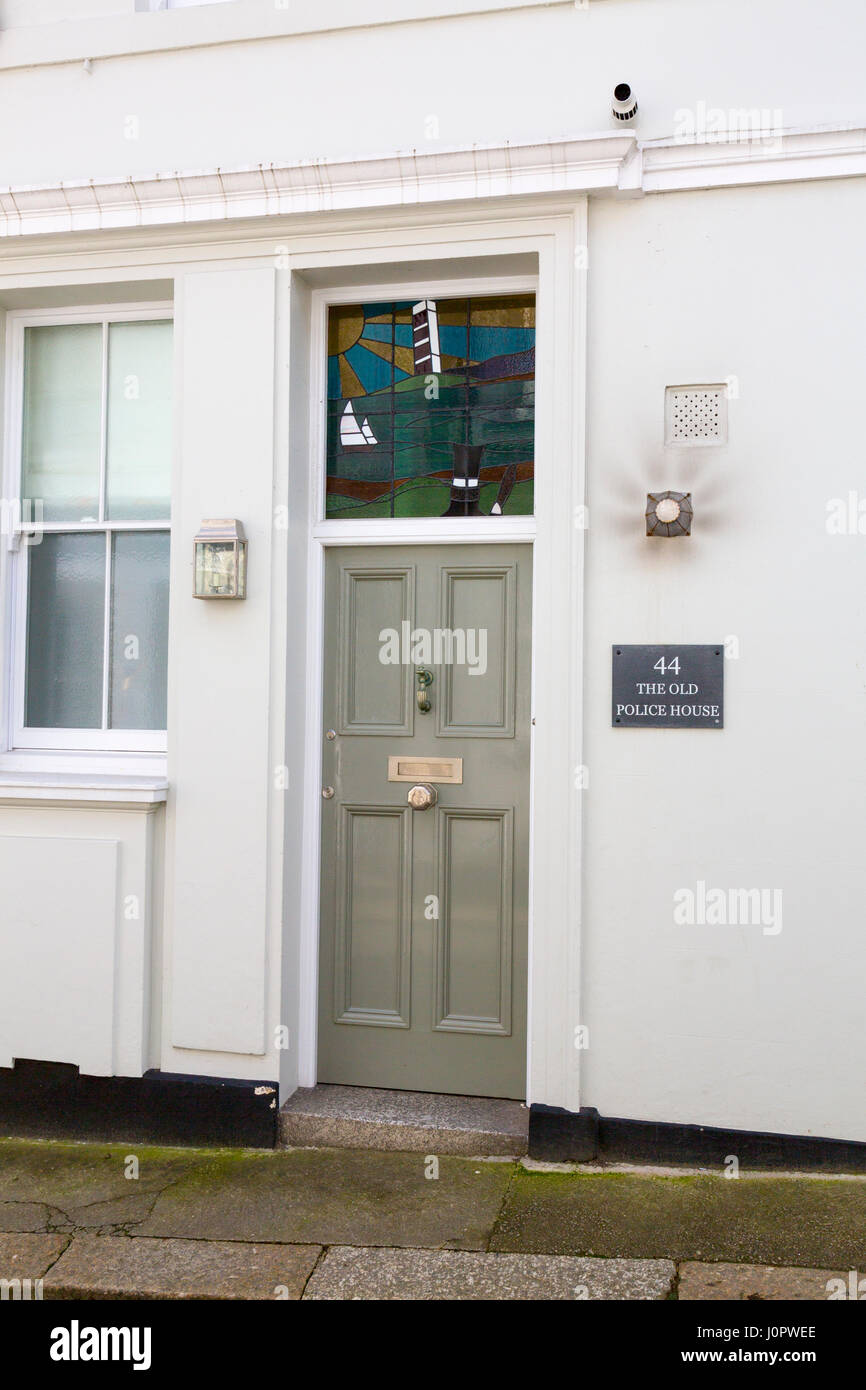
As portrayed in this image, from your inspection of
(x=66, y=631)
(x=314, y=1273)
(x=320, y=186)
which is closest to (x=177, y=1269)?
(x=314, y=1273)

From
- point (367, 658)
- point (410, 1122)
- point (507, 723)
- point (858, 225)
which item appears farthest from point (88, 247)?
point (410, 1122)

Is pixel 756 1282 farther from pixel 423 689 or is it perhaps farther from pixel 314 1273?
pixel 423 689

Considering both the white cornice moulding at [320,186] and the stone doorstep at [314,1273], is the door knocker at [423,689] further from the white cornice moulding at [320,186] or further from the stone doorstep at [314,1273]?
the stone doorstep at [314,1273]

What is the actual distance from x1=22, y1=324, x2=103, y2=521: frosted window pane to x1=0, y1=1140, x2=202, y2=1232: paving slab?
259 centimetres

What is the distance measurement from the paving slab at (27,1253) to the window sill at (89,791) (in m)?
1.52

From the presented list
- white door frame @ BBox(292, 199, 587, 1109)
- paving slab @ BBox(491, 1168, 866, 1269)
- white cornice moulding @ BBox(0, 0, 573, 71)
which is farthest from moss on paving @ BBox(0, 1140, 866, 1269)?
white cornice moulding @ BBox(0, 0, 573, 71)

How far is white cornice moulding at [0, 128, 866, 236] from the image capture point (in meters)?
3.89

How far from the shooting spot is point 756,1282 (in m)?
3.22

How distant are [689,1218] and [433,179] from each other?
3.74 metres

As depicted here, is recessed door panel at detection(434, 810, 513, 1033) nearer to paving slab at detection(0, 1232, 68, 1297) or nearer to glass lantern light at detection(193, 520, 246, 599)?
glass lantern light at detection(193, 520, 246, 599)

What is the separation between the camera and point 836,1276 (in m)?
3.25
